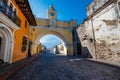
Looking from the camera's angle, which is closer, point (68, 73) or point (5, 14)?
point (68, 73)

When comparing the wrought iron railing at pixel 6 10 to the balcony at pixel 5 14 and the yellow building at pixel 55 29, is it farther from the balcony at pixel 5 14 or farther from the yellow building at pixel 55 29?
the yellow building at pixel 55 29

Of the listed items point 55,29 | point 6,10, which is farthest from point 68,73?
point 55,29

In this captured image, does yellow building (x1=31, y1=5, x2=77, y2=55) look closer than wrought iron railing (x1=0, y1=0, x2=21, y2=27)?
No

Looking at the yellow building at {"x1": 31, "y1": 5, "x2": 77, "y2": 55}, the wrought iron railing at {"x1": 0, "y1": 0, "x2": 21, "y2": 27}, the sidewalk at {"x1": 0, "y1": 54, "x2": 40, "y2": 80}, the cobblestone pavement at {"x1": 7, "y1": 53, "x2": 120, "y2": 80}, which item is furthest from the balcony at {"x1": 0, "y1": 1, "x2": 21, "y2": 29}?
the yellow building at {"x1": 31, "y1": 5, "x2": 77, "y2": 55}

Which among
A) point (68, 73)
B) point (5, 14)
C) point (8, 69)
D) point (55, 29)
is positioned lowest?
point (68, 73)

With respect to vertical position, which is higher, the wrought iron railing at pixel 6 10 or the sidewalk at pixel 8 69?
the wrought iron railing at pixel 6 10

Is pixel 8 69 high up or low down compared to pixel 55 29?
down

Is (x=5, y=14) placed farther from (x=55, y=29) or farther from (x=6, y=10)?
(x=55, y=29)

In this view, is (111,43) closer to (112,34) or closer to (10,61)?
(112,34)

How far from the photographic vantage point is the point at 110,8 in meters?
9.62

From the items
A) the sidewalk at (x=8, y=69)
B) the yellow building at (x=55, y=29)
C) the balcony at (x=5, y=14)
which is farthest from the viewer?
the yellow building at (x=55, y=29)

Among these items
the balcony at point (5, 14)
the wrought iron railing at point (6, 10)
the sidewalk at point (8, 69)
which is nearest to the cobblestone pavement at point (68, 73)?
the sidewalk at point (8, 69)

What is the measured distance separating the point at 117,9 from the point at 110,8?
88 cm

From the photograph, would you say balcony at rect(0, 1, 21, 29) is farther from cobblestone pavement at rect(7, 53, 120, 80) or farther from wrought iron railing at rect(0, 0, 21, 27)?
cobblestone pavement at rect(7, 53, 120, 80)
